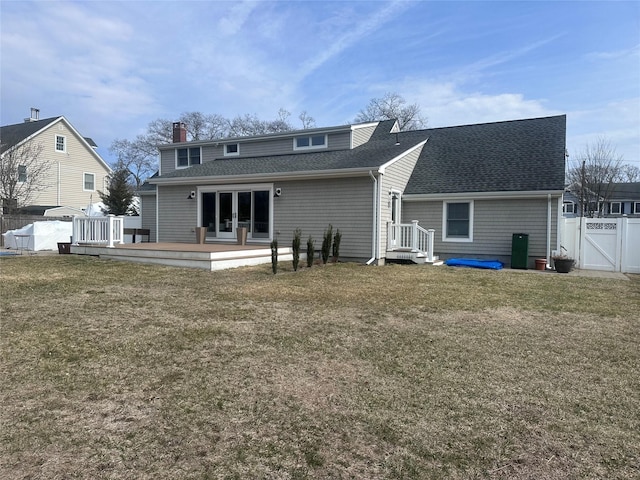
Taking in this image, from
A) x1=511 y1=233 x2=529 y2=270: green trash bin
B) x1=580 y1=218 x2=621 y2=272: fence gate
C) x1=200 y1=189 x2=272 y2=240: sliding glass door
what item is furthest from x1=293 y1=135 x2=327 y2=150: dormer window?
x1=580 y1=218 x2=621 y2=272: fence gate

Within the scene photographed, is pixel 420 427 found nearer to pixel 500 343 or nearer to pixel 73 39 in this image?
pixel 500 343

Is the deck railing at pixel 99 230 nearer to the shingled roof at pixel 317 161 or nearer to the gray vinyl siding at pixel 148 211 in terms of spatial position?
the shingled roof at pixel 317 161

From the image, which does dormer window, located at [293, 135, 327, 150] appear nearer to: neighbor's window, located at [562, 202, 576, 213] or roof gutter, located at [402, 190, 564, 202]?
roof gutter, located at [402, 190, 564, 202]

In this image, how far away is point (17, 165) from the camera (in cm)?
2559

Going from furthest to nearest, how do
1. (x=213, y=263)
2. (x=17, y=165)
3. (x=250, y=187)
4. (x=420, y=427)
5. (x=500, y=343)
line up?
(x=17, y=165) → (x=250, y=187) → (x=213, y=263) → (x=500, y=343) → (x=420, y=427)

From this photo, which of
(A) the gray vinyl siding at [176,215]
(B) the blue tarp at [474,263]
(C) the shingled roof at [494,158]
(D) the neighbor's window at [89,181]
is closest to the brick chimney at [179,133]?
(A) the gray vinyl siding at [176,215]

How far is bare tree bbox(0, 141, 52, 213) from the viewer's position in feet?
78.7

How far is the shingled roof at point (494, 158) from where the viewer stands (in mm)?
13695

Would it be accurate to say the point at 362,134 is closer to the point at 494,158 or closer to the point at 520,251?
the point at 494,158

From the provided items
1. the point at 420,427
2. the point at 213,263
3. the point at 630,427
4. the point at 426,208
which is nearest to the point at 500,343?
the point at 630,427

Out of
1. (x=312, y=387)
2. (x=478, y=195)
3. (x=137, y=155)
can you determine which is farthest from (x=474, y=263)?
(x=137, y=155)

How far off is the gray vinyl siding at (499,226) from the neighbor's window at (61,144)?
27.9 meters

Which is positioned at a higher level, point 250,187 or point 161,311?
point 250,187

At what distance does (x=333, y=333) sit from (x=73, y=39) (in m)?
12.7
